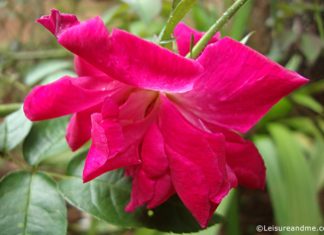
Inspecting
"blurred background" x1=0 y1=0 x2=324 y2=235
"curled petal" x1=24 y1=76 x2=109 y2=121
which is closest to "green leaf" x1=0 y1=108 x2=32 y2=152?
"blurred background" x1=0 y1=0 x2=324 y2=235

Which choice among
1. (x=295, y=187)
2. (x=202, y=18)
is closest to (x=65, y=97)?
(x=295, y=187)

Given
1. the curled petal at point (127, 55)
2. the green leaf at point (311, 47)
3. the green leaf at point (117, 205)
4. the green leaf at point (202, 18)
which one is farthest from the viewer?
the green leaf at point (202, 18)

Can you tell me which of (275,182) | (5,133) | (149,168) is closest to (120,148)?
(149,168)

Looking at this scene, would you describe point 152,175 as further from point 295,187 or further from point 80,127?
point 295,187

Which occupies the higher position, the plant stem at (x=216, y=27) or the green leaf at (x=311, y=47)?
the plant stem at (x=216, y=27)

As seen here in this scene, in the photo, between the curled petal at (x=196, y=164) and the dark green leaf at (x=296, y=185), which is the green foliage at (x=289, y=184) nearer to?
the dark green leaf at (x=296, y=185)

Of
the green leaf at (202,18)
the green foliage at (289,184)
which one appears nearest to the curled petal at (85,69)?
the green foliage at (289,184)

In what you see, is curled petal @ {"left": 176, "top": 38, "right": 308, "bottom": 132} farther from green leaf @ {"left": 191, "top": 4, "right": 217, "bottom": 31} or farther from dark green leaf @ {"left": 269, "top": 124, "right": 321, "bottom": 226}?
green leaf @ {"left": 191, "top": 4, "right": 217, "bottom": 31}
